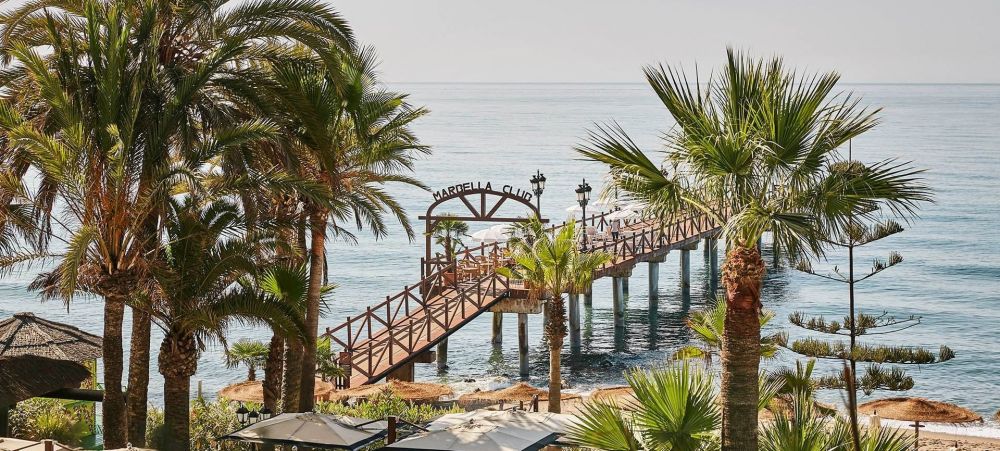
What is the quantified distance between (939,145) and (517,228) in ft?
338

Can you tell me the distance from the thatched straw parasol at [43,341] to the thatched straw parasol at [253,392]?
22.8ft

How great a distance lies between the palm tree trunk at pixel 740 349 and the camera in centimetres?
980

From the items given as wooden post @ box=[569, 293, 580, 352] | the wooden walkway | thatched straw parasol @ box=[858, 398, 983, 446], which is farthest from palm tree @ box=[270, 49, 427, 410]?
wooden post @ box=[569, 293, 580, 352]

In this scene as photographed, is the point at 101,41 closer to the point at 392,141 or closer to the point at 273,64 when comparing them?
the point at 273,64

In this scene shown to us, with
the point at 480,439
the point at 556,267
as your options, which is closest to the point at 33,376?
the point at 480,439

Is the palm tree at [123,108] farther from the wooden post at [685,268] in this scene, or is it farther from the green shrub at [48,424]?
the wooden post at [685,268]

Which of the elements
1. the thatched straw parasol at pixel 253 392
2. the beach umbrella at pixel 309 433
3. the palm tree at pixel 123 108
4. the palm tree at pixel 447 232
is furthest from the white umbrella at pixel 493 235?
the beach umbrella at pixel 309 433

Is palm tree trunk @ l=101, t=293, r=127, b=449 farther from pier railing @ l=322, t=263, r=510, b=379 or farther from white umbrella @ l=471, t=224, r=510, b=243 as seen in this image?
white umbrella @ l=471, t=224, r=510, b=243

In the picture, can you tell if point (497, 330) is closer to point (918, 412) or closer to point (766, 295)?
point (766, 295)

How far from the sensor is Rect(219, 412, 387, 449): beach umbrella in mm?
14977

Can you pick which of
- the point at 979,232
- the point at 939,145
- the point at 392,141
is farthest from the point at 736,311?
the point at 939,145

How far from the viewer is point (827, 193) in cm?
986

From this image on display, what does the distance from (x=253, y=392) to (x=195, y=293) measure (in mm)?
10410

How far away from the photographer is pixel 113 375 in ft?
51.9
